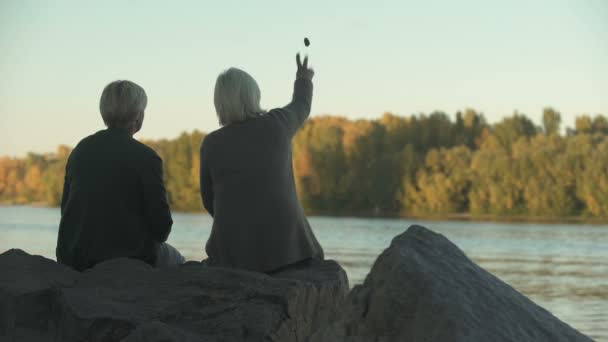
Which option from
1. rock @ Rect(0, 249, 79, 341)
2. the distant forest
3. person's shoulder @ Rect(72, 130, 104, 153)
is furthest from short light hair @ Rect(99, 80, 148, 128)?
the distant forest

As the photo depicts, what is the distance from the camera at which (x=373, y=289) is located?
3439 mm

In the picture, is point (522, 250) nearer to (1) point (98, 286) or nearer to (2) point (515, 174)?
(2) point (515, 174)

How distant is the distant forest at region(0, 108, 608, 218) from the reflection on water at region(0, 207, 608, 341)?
5.65 m

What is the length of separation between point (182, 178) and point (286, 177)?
7997 centimetres

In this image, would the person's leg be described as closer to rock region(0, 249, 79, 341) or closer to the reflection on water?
rock region(0, 249, 79, 341)

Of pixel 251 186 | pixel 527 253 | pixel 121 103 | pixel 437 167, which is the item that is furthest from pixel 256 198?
pixel 437 167

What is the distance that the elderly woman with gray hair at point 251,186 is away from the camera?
416 cm

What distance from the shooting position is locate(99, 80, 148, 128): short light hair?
4492 millimetres

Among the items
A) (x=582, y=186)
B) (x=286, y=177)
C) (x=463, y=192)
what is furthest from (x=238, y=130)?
(x=463, y=192)

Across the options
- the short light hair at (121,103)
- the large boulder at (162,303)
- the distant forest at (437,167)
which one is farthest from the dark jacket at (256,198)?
the distant forest at (437,167)

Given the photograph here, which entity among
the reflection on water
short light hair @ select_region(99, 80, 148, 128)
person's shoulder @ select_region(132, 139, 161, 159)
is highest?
short light hair @ select_region(99, 80, 148, 128)

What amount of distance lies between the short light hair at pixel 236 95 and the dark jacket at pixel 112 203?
456 millimetres

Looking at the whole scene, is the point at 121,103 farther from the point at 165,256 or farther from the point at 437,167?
the point at 437,167

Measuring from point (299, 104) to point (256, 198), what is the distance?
548mm
